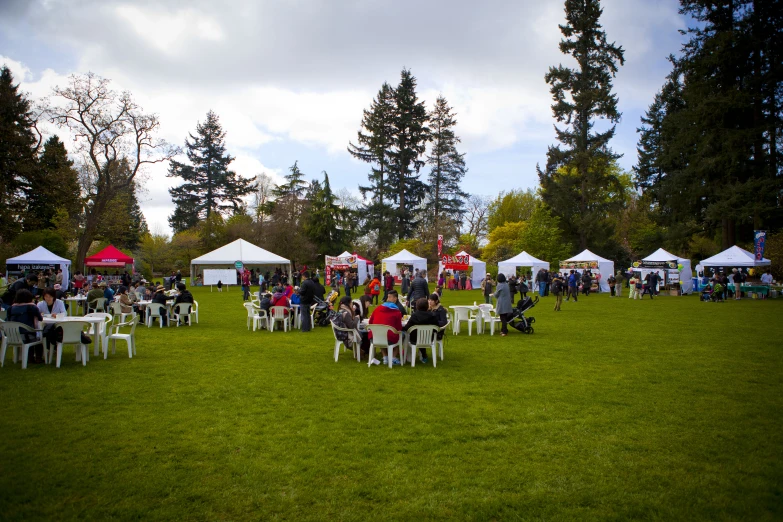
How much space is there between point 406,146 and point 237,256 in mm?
22333

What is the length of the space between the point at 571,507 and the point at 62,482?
11.0ft

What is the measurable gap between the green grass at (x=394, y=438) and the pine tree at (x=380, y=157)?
36.6m

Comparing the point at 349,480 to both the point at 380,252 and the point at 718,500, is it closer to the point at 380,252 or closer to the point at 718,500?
the point at 718,500

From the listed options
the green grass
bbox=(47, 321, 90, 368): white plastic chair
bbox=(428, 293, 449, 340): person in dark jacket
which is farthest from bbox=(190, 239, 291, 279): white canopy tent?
bbox=(428, 293, 449, 340): person in dark jacket

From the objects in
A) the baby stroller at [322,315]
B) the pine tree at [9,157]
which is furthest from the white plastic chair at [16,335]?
the pine tree at [9,157]

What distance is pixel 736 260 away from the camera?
21.8 meters

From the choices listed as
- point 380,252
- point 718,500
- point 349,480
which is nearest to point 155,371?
point 349,480

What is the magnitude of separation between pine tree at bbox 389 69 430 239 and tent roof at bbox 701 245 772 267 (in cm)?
2610

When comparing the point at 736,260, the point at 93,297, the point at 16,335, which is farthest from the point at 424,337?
the point at 736,260

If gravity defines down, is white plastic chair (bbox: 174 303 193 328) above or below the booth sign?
below

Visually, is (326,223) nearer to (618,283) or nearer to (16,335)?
(618,283)

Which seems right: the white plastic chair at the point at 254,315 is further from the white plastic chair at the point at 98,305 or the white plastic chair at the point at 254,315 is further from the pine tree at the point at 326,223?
the pine tree at the point at 326,223

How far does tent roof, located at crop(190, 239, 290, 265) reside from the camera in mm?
27797

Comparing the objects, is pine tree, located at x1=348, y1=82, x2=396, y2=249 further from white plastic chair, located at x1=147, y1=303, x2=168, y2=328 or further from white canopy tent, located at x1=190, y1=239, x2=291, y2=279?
white plastic chair, located at x1=147, y1=303, x2=168, y2=328
